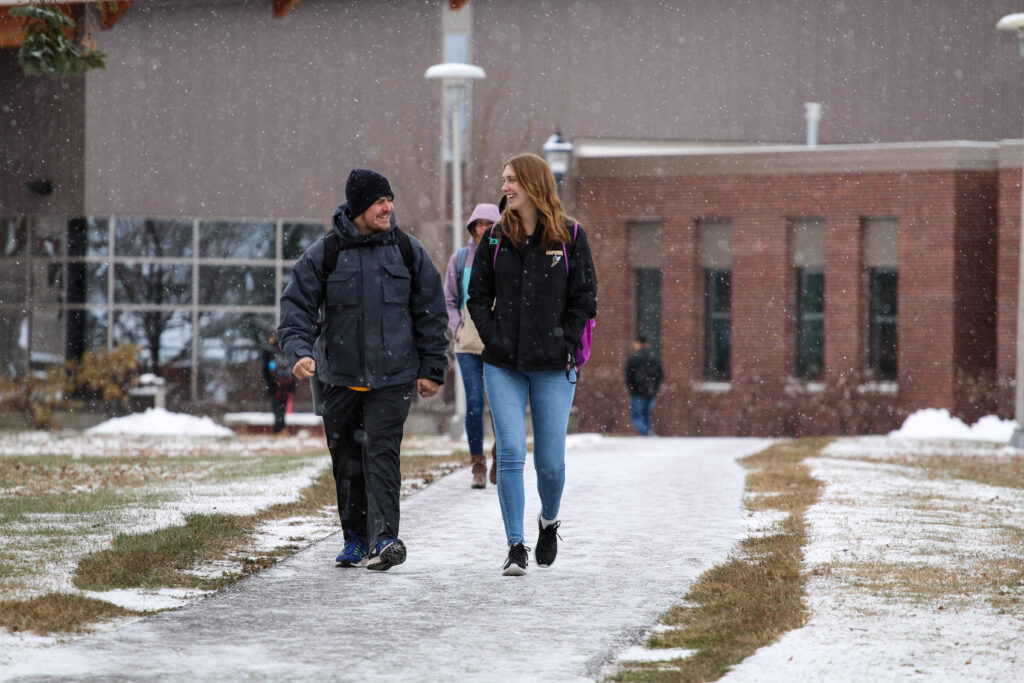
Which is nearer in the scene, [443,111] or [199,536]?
[199,536]

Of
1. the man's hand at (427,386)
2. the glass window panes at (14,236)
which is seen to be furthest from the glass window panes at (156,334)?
the man's hand at (427,386)

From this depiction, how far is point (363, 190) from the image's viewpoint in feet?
22.4

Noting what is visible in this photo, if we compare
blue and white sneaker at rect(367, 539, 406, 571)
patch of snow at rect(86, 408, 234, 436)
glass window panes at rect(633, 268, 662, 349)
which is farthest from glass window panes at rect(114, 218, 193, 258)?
blue and white sneaker at rect(367, 539, 406, 571)

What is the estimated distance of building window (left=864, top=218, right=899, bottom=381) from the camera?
93.3ft

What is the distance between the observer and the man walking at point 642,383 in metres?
25.0

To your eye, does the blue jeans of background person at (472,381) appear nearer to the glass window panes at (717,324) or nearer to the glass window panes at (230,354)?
the glass window panes at (230,354)

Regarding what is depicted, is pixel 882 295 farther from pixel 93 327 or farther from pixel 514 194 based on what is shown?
pixel 514 194

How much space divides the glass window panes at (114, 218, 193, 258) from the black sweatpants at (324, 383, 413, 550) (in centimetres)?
2420

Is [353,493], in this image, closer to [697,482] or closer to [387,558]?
[387,558]

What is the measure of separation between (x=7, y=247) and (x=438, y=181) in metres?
8.86

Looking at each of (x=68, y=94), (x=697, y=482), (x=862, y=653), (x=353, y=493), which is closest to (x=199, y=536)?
(x=353, y=493)

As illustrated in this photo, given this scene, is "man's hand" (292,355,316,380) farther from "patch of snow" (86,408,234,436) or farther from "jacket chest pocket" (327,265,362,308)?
"patch of snow" (86,408,234,436)

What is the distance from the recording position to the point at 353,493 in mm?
6992

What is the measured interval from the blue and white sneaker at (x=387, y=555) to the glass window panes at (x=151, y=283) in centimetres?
2403
